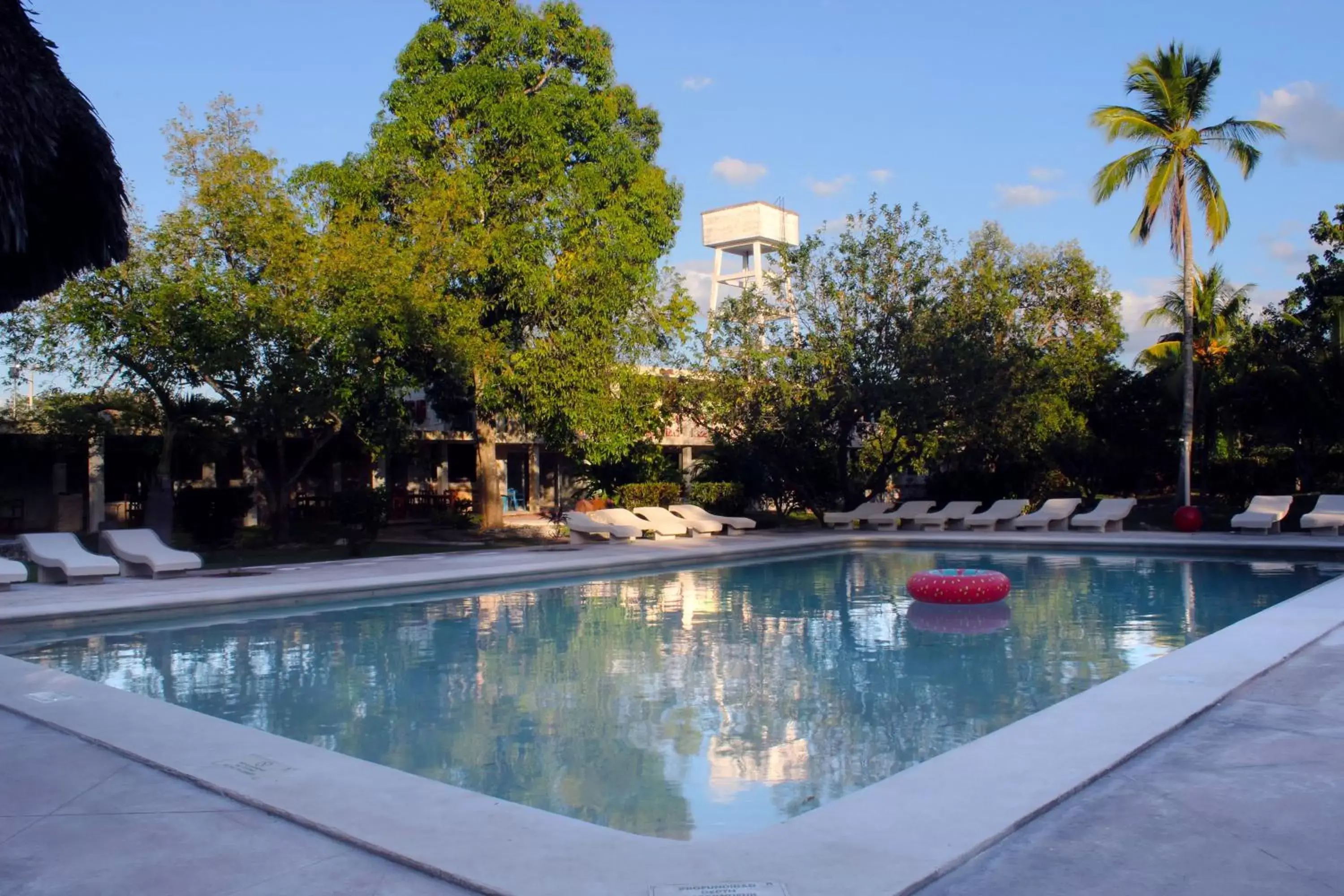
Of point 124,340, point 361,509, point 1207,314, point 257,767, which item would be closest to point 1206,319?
→ point 1207,314

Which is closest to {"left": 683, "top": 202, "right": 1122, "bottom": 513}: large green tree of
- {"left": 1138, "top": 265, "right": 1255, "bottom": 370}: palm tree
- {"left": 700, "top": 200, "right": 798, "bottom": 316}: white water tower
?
{"left": 1138, "top": 265, "right": 1255, "bottom": 370}: palm tree

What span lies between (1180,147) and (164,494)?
22.7 meters

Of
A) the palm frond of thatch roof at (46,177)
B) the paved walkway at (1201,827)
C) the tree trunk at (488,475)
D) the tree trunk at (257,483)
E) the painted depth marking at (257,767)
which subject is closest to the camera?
the paved walkway at (1201,827)

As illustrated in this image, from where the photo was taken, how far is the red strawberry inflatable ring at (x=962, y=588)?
13.1m

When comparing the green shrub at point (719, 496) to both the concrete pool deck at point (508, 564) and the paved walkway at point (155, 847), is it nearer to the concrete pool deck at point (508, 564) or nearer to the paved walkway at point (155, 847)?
the concrete pool deck at point (508, 564)

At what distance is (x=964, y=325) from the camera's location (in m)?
24.7

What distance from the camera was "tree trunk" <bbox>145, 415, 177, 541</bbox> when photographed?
21609 mm

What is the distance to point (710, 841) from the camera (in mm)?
4562

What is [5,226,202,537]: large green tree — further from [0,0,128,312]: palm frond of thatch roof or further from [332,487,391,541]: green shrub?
[0,0,128,312]: palm frond of thatch roof

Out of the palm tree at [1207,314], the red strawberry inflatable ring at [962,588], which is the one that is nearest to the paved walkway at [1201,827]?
the red strawberry inflatable ring at [962,588]

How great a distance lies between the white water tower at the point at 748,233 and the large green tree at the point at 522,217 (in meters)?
13.9

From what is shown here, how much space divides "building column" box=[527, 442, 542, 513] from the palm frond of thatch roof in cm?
2672

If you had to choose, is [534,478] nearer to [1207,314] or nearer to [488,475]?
[488,475]

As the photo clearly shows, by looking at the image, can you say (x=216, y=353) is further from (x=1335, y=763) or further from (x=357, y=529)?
(x=1335, y=763)
